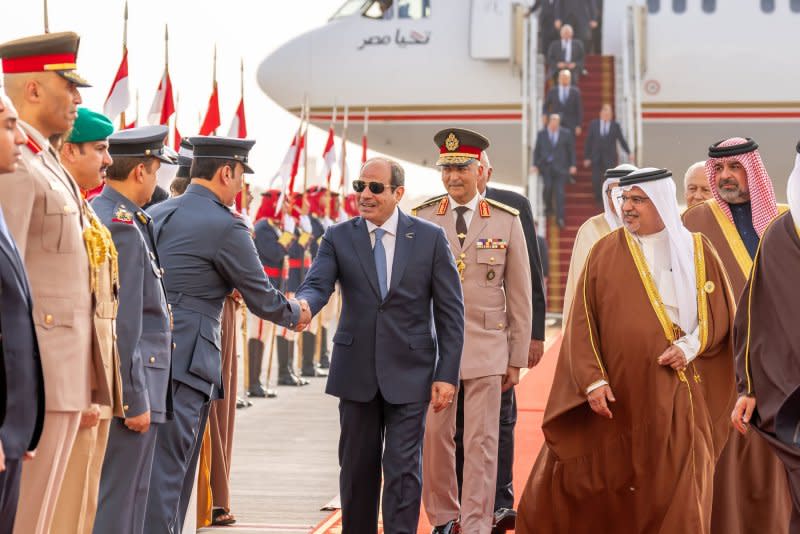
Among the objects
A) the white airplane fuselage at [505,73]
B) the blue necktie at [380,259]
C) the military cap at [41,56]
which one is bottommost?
the blue necktie at [380,259]

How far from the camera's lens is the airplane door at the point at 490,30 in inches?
847

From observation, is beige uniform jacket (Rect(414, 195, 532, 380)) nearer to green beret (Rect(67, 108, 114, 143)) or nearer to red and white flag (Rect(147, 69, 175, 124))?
green beret (Rect(67, 108, 114, 143))

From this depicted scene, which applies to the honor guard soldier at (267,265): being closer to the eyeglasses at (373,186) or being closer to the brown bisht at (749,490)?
the eyeglasses at (373,186)

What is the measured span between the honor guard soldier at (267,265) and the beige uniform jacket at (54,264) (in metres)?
7.30

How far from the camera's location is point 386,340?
4.85 meters

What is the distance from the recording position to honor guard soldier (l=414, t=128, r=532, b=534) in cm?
539

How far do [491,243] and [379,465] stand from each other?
1.19 m

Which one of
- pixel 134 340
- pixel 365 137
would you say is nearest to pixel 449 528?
pixel 134 340

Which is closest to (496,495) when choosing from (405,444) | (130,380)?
(405,444)

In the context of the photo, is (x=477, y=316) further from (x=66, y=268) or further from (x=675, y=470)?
(x=66, y=268)

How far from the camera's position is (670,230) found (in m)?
4.87

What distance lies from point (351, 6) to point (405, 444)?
18516mm

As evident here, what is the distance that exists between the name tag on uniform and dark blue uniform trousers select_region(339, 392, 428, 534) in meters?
0.99

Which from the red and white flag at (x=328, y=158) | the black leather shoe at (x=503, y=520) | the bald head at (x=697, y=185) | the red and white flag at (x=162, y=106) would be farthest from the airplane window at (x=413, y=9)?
the black leather shoe at (x=503, y=520)
